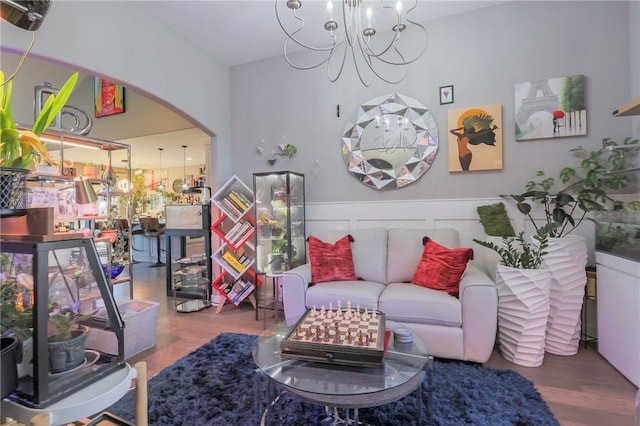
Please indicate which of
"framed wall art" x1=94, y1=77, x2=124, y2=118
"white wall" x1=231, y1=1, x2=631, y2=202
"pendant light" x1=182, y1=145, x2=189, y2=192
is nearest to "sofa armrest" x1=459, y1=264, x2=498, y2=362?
"white wall" x1=231, y1=1, x2=631, y2=202

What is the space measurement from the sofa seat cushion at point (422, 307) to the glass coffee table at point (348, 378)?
63 cm

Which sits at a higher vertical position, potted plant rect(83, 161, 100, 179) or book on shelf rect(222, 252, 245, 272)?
potted plant rect(83, 161, 100, 179)

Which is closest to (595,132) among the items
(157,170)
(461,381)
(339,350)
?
(461,381)

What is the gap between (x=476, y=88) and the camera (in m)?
3.04

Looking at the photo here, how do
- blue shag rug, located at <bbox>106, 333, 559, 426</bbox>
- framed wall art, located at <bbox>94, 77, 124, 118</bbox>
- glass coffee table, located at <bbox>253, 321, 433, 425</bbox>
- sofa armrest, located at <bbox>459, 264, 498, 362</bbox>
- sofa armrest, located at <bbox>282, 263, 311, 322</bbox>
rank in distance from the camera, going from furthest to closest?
framed wall art, located at <bbox>94, 77, 124, 118</bbox>
sofa armrest, located at <bbox>282, 263, 311, 322</bbox>
sofa armrest, located at <bbox>459, 264, 498, 362</bbox>
blue shag rug, located at <bbox>106, 333, 559, 426</bbox>
glass coffee table, located at <bbox>253, 321, 433, 425</bbox>

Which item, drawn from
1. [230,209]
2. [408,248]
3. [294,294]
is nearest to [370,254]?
[408,248]

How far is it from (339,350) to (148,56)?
3.34 meters

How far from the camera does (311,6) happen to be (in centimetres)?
292

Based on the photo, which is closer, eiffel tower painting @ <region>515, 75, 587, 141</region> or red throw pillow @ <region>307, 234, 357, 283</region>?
eiffel tower painting @ <region>515, 75, 587, 141</region>

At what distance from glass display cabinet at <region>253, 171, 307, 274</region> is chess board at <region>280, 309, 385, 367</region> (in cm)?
171

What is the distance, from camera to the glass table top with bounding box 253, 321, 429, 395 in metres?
1.30

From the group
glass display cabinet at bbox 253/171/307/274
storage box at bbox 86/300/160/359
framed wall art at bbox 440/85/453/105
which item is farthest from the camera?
glass display cabinet at bbox 253/171/307/274

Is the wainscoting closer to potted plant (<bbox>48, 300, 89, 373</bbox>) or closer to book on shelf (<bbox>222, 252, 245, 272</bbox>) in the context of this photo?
book on shelf (<bbox>222, 252, 245, 272</bbox>)

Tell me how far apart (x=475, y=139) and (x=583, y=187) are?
0.99 meters
